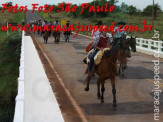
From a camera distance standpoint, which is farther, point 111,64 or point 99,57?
point 99,57

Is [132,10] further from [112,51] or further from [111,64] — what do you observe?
[111,64]

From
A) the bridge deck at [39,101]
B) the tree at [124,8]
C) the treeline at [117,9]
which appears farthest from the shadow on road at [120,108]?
the tree at [124,8]

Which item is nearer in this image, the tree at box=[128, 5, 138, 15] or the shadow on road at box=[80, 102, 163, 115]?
the shadow on road at box=[80, 102, 163, 115]

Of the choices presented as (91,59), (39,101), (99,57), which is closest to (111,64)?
(99,57)

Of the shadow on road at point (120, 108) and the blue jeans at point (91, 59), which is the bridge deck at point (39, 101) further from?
the blue jeans at point (91, 59)

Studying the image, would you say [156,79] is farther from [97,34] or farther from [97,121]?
[97,121]

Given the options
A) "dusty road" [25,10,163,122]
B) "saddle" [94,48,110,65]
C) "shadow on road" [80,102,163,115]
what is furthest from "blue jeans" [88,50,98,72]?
"shadow on road" [80,102,163,115]

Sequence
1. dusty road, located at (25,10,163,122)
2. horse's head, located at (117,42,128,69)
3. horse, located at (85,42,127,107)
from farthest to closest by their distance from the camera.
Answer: horse's head, located at (117,42,128,69) → horse, located at (85,42,127,107) → dusty road, located at (25,10,163,122)

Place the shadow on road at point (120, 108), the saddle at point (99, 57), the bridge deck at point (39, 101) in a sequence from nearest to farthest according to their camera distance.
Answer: the bridge deck at point (39, 101) < the shadow on road at point (120, 108) < the saddle at point (99, 57)

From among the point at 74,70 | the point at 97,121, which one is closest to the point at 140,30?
the point at 74,70

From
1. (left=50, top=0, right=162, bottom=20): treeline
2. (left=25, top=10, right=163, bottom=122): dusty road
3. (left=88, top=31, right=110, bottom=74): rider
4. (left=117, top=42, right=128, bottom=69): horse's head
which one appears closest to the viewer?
(left=25, top=10, right=163, bottom=122): dusty road

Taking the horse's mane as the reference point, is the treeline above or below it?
above

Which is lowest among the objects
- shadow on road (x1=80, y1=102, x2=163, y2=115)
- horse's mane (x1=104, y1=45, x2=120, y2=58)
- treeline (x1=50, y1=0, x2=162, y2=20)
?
shadow on road (x1=80, y1=102, x2=163, y2=115)

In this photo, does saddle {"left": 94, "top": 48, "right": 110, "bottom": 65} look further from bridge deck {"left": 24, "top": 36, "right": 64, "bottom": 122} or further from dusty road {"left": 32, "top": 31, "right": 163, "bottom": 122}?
bridge deck {"left": 24, "top": 36, "right": 64, "bottom": 122}
